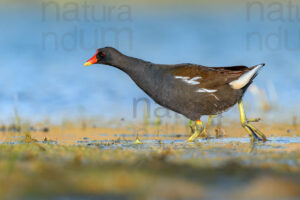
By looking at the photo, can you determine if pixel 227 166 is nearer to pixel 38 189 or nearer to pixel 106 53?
pixel 38 189

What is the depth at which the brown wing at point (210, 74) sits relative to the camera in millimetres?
9086

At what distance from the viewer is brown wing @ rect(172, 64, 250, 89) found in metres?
9.09

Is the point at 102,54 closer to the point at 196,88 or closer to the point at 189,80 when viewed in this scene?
the point at 189,80

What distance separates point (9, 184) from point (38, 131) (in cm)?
925

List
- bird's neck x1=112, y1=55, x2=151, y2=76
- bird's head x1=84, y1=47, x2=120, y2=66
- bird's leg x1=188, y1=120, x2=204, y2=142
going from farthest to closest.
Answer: bird's head x1=84, y1=47, x2=120, y2=66, bird's neck x1=112, y1=55, x2=151, y2=76, bird's leg x1=188, y1=120, x2=204, y2=142

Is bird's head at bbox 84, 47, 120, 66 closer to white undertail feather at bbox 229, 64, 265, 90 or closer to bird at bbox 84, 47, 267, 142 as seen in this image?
bird at bbox 84, 47, 267, 142

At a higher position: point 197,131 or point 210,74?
point 210,74

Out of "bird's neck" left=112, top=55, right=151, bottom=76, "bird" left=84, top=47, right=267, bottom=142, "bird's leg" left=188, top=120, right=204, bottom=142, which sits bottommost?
"bird's leg" left=188, top=120, right=204, bottom=142

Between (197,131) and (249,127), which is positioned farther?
(249,127)

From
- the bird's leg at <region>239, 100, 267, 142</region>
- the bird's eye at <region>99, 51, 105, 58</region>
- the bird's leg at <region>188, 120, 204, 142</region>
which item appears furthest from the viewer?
the bird's eye at <region>99, 51, 105, 58</region>

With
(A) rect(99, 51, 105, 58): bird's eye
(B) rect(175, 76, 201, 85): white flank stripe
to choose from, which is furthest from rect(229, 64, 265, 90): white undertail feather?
(A) rect(99, 51, 105, 58): bird's eye

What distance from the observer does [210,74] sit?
920cm

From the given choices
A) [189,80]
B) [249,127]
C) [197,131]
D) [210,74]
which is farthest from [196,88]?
[249,127]

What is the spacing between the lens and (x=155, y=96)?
9.18 metres
